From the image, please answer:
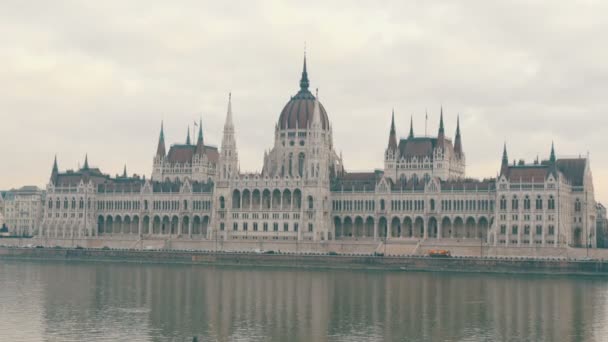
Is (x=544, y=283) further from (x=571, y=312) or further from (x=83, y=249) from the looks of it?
(x=83, y=249)

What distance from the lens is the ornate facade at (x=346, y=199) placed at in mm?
161625

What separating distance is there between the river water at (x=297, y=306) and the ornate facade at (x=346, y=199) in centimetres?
2910

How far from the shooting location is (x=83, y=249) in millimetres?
169625

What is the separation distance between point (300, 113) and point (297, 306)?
101 m

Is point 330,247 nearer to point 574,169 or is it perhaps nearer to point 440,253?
point 440,253

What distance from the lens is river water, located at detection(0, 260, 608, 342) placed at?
7969 cm

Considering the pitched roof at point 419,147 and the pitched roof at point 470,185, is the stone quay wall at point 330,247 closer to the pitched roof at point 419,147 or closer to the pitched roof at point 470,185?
the pitched roof at point 470,185

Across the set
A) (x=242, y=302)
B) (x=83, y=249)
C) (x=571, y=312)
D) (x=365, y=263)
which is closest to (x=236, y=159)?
(x=83, y=249)

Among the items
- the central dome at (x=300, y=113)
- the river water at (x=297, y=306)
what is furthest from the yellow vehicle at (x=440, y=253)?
the central dome at (x=300, y=113)

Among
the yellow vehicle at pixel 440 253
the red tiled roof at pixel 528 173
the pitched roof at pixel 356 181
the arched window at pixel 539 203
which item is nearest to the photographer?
the yellow vehicle at pixel 440 253

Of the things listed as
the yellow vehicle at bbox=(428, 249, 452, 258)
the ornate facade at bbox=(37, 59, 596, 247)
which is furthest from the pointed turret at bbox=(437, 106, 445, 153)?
the yellow vehicle at bbox=(428, 249, 452, 258)

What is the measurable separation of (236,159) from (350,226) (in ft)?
81.2

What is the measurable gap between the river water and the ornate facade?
29.1 metres

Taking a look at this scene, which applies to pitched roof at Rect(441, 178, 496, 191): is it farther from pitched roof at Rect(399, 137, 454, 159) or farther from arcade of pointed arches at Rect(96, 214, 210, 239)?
arcade of pointed arches at Rect(96, 214, 210, 239)
